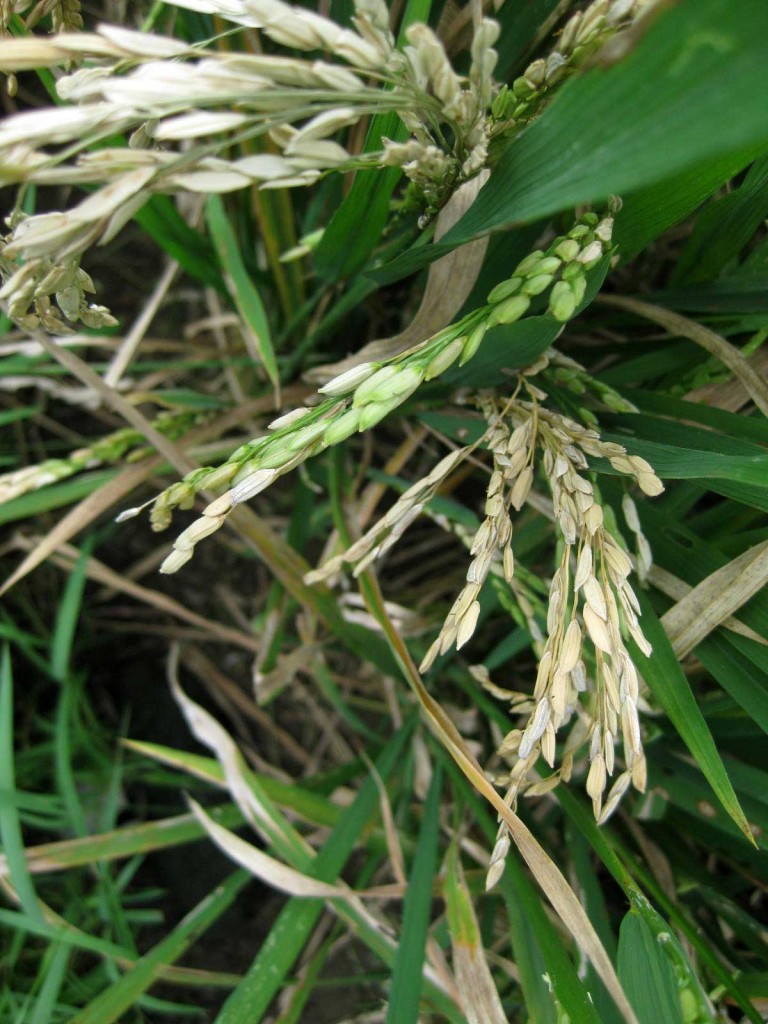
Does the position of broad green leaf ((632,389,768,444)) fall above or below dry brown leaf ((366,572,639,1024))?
above

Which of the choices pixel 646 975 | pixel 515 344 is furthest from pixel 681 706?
pixel 515 344

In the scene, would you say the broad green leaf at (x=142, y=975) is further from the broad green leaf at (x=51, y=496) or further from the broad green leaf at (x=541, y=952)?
the broad green leaf at (x=51, y=496)

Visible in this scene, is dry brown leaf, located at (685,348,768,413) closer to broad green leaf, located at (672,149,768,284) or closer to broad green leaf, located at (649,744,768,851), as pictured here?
broad green leaf, located at (672,149,768,284)

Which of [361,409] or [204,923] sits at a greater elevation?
[361,409]

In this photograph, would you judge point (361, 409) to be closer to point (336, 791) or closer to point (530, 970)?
point (530, 970)

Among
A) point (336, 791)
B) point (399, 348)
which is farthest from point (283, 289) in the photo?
point (336, 791)

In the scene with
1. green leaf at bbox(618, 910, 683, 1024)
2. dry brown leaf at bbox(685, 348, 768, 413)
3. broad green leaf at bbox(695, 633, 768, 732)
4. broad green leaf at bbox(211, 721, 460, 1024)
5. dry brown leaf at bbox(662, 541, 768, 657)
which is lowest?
broad green leaf at bbox(211, 721, 460, 1024)

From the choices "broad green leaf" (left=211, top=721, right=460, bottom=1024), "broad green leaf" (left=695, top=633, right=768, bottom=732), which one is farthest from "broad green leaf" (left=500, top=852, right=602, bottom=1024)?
"broad green leaf" (left=695, top=633, right=768, bottom=732)
